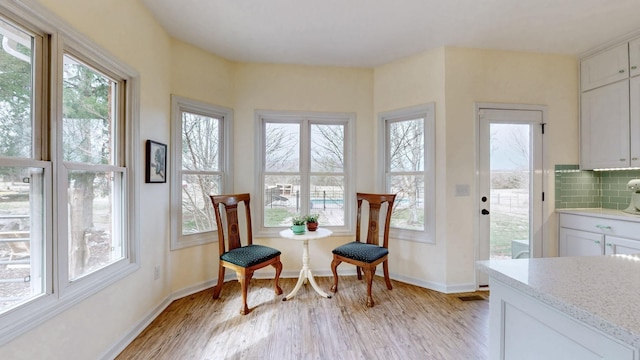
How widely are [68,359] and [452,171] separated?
3.38 meters

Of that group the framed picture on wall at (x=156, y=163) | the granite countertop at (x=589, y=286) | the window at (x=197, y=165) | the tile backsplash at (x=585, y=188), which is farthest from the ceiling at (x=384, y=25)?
the granite countertop at (x=589, y=286)

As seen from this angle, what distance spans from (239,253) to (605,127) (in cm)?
406

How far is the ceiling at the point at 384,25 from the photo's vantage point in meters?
2.28

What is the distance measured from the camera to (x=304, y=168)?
3.48 meters

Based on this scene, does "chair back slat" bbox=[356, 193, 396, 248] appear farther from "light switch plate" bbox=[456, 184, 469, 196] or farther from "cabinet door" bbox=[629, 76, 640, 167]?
"cabinet door" bbox=[629, 76, 640, 167]

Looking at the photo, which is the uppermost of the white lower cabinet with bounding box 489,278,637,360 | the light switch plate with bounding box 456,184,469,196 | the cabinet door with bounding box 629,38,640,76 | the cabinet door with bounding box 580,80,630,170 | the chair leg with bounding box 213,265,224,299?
the cabinet door with bounding box 629,38,640,76

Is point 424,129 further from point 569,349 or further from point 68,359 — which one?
point 68,359

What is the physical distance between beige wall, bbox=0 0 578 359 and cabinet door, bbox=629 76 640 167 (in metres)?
0.50

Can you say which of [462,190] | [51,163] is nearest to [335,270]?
[462,190]

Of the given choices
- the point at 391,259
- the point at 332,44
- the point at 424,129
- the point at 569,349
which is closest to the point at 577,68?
the point at 424,129

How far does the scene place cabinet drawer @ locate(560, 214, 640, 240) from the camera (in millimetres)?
2455

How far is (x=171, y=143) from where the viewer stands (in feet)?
9.27

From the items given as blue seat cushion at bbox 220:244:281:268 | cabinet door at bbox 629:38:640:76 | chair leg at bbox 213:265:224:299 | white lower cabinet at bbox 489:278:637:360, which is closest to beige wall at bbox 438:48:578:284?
cabinet door at bbox 629:38:640:76

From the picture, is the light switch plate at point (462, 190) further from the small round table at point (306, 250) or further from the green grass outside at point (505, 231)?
the small round table at point (306, 250)
